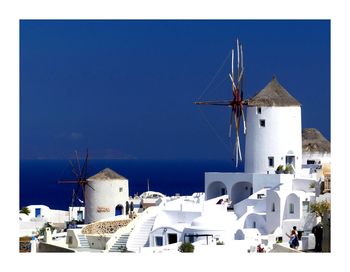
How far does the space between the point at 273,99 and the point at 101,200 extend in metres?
7.15

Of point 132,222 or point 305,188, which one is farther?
point 132,222

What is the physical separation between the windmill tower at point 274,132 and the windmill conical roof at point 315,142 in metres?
2.78

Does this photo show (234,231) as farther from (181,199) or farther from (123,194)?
(123,194)

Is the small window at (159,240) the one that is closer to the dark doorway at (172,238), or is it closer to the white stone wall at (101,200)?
the dark doorway at (172,238)

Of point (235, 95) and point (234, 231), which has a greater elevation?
point (235, 95)

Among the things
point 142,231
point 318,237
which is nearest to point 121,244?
point 142,231

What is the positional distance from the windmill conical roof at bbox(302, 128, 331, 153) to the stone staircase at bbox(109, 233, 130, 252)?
802cm

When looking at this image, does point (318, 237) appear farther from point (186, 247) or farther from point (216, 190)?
point (216, 190)

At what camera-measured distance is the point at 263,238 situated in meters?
27.9

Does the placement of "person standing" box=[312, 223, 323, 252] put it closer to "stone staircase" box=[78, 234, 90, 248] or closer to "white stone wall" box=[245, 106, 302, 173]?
"white stone wall" box=[245, 106, 302, 173]

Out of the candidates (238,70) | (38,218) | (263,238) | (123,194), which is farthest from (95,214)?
(263,238)

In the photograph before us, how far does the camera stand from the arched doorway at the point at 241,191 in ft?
110

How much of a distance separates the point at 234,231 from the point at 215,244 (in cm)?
197
